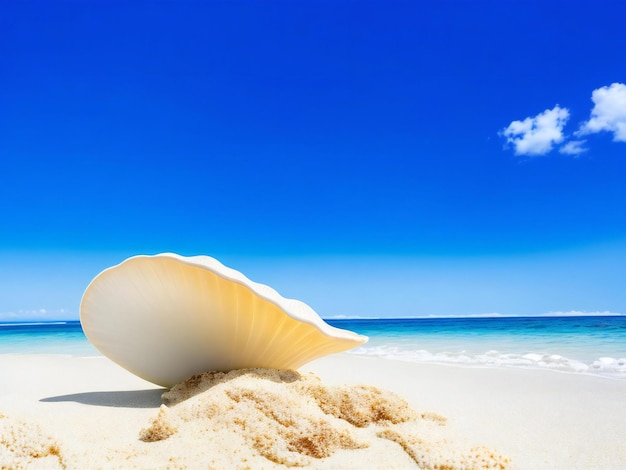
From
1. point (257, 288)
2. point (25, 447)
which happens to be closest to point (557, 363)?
point (257, 288)

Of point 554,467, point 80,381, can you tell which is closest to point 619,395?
point 554,467

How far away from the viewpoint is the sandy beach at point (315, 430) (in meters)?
2.47

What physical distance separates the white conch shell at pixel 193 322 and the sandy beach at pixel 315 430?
1.10 ft

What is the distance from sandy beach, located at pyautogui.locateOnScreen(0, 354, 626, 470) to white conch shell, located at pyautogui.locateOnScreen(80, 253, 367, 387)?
334 mm

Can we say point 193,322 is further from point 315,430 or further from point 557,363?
point 557,363

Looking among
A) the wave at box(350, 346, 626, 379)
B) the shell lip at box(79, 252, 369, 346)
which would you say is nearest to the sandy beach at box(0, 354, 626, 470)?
the shell lip at box(79, 252, 369, 346)

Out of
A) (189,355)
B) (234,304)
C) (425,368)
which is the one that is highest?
(234,304)

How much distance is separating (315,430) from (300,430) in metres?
0.09

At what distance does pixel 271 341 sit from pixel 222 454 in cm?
142

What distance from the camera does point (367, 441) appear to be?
2812 mm

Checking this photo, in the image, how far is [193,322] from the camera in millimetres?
4035

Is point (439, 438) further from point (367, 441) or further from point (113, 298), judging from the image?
point (113, 298)

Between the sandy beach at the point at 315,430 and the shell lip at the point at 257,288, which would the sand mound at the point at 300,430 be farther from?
the shell lip at the point at 257,288

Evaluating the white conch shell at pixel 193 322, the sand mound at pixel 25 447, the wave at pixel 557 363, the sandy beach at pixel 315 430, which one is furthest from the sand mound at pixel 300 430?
the wave at pixel 557 363
